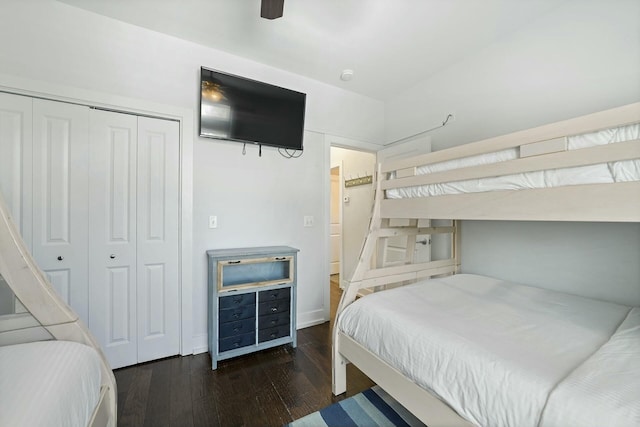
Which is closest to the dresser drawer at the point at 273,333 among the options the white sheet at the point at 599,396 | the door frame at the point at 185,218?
the door frame at the point at 185,218

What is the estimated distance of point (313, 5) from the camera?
5.81 ft

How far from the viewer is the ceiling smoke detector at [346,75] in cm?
260

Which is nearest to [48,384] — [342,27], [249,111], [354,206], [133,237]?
[133,237]

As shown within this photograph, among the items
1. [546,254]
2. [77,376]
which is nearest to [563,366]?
[546,254]

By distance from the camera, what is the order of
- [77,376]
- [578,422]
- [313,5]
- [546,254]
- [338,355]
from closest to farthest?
[578,422]
[77,376]
[338,355]
[313,5]
[546,254]

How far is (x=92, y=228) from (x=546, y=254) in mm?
3380

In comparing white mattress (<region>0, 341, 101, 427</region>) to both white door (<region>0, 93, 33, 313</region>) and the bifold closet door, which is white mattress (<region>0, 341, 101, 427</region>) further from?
white door (<region>0, 93, 33, 313</region>)

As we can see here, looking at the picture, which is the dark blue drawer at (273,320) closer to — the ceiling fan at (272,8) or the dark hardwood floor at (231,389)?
the dark hardwood floor at (231,389)

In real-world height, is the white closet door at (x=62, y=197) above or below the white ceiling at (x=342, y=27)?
below

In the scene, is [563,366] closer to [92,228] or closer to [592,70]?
[592,70]

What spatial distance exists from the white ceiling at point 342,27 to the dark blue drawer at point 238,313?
2249mm

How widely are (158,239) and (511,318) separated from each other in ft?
8.07

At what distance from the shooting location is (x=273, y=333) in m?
2.19

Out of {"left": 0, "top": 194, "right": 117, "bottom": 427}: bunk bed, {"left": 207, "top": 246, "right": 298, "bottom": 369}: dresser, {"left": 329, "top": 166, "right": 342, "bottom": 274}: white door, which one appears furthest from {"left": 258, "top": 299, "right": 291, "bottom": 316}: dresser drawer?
{"left": 329, "top": 166, "right": 342, "bottom": 274}: white door
